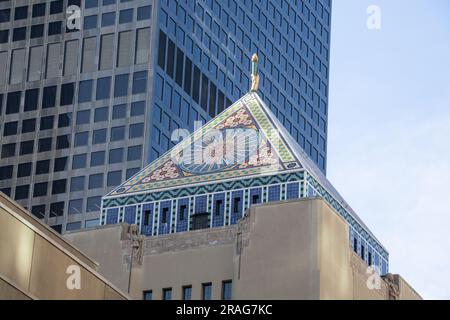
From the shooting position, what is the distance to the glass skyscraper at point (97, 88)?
389ft

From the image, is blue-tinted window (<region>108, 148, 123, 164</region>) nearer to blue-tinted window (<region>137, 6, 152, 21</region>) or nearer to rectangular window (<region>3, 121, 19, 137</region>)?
rectangular window (<region>3, 121, 19, 137</region>)

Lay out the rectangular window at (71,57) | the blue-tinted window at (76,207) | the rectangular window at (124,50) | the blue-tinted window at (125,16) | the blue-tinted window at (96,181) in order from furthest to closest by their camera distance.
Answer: the rectangular window at (71,57) → the blue-tinted window at (125,16) → the rectangular window at (124,50) → the blue-tinted window at (76,207) → the blue-tinted window at (96,181)

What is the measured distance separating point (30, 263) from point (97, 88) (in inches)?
3365

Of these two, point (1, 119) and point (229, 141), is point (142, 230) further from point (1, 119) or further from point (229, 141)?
point (1, 119)

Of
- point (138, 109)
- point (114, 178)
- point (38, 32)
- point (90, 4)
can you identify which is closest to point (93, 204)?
point (114, 178)

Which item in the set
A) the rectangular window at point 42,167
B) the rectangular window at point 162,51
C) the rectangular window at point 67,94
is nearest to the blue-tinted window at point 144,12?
the rectangular window at point 162,51

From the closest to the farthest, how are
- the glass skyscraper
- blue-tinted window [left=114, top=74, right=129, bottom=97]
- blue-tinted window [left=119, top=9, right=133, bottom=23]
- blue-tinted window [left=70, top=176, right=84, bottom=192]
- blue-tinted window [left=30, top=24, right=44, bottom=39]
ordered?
1. blue-tinted window [left=70, top=176, right=84, bottom=192]
2. the glass skyscraper
3. blue-tinted window [left=114, top=74, right=129, bottom=97]
4. blue-tinted window [left=119, top=9, right=133, bottom=23]
5. blue-tinted window [left=30, top=24, right=44, bottom=39]

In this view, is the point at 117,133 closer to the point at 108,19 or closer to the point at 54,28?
the point at 108,19

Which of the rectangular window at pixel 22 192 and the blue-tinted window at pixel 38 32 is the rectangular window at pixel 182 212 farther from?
the blue-tinted window at pixel 38 32

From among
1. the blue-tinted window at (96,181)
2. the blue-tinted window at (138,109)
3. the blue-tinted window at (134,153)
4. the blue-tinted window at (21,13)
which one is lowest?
the blue-tinted window at (96,181)

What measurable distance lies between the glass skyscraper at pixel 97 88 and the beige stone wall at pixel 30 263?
247 feet

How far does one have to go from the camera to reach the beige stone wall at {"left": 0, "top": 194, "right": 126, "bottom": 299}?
120ft

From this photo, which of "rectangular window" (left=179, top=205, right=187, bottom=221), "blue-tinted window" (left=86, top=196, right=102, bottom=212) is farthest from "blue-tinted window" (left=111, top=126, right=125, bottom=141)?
"rectangular window" (left=179, top=205, right=187, bottom=221)

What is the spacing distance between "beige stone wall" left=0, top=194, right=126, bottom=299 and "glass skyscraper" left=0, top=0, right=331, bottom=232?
75.3m
